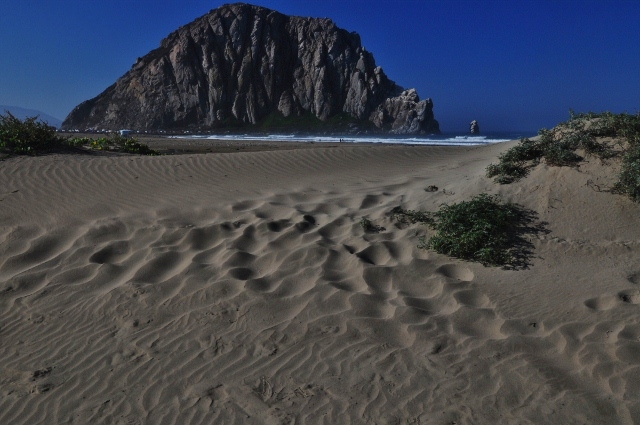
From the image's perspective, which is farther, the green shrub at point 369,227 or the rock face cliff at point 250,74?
the rock face cliff at point 250,74

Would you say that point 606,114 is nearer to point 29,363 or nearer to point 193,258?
point 193,258

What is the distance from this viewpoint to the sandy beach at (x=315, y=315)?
276 centimetres

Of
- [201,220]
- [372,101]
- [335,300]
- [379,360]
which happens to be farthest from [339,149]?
[372,101]

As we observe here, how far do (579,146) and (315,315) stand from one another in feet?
14.5

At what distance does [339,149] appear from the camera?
12.5m

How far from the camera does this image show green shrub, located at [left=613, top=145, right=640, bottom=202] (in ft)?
16.6

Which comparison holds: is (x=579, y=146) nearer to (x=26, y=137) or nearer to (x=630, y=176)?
(x=630, y=176)

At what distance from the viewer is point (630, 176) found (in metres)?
5.14

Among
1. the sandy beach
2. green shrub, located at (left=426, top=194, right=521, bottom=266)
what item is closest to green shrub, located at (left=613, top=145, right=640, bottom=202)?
the sandy beach

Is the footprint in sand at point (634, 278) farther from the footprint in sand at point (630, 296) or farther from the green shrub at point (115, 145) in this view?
the green shrub at point (115, 145)

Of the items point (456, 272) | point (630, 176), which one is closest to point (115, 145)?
point (456, 272)

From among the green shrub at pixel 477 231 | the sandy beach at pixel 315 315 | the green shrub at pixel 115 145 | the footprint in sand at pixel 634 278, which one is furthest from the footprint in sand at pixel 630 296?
the green shrub at pixel 115 145

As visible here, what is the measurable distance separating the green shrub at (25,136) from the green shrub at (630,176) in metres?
10.9

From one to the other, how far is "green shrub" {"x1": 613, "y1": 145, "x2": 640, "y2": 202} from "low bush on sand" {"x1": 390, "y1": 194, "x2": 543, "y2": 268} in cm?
102
